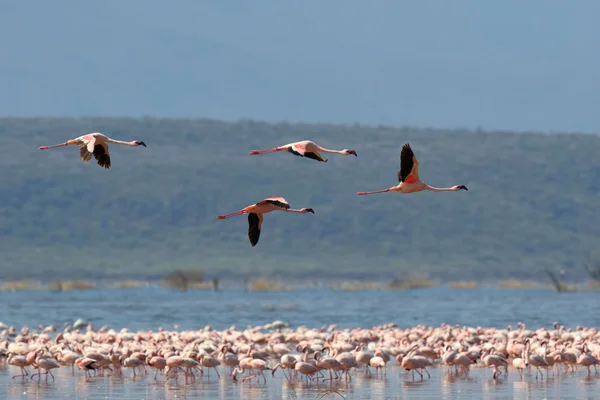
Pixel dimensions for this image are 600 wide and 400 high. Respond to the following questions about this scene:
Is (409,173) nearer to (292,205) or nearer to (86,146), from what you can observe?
(86,146)

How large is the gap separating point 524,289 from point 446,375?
46.9 m

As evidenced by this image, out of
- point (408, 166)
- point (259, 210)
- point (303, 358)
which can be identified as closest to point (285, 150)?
point (259, 210)

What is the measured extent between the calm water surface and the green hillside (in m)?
8.05

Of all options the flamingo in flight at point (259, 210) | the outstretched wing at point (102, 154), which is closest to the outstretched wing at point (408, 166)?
the flamingo in flight at point (259, 210)

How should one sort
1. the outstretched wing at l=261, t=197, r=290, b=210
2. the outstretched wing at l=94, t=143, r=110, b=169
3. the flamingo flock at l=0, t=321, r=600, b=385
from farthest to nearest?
the flamingo flock at l=0, t=321, r=600, b=385, the outstretched wing at l=94, t=143, r=110, b=169, the outstretched wing at l=261, t=197, r=290, b=210

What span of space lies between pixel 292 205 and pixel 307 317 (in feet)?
108

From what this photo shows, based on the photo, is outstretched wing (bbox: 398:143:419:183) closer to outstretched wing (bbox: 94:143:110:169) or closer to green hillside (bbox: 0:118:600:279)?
outstretched wing (bbox: 94:143:110:169)

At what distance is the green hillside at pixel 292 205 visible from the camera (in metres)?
74.8

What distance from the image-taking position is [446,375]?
22.4 metres

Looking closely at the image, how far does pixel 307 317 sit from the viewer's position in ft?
138

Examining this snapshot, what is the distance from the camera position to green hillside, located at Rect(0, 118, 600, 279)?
74.8 meters

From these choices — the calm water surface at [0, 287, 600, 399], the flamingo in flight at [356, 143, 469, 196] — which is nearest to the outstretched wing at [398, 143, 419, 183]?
the flamingo in flight at [356, 143, 469, 196]

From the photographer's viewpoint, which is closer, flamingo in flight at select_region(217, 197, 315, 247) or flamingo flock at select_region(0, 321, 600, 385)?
flamingo in flight at select_region(217, 197, 315, 247)

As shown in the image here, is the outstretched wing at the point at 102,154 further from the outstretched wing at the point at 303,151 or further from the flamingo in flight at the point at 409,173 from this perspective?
the flamingo in flight at the point at 409,173
